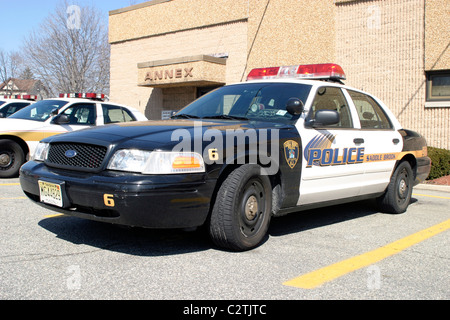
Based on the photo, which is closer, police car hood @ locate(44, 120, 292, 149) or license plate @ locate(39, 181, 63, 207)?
police car hood @ locate(44, 120, 292, 149)

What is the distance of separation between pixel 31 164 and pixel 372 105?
163 inches

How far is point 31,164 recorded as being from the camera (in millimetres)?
4473

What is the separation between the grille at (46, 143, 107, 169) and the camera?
3846 mm

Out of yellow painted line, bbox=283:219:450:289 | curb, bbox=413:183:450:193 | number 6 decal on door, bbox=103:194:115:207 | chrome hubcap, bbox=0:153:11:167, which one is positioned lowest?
curb, bbox=413:183:450:193

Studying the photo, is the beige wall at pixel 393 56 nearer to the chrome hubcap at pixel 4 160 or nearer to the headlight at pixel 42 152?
the chrome hubcap at pixel 4 160

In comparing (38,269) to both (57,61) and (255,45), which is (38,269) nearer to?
(255,45)

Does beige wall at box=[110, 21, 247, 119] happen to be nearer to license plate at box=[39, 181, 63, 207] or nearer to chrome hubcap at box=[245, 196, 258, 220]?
chrome hubcap at box=[245, 196, 258, 220]

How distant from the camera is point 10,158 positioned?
886 cm

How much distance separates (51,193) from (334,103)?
3188 mm

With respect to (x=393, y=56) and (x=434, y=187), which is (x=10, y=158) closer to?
(x=434, y=187)

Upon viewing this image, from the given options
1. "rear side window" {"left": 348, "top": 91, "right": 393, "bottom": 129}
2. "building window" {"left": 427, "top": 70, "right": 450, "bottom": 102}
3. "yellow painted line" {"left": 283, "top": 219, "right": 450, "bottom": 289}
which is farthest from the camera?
"building window" {"left": 427, "top": 70, "right": 450, "bottom": 102}

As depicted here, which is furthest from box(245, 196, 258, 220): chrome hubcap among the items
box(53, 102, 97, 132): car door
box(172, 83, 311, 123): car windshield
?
box(53, 102, 97, 132): car door

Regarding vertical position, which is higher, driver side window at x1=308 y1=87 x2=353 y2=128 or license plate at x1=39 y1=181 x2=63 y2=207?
driver side window at x1=308 y1=87 x2=353 y2=128
